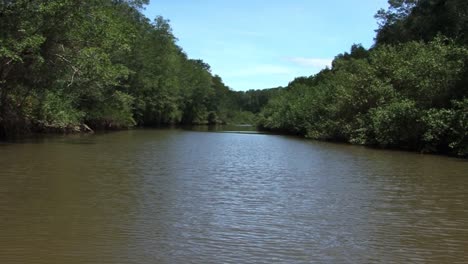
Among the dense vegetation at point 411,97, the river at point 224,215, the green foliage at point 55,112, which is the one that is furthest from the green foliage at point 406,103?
the green foliage at point 55,112

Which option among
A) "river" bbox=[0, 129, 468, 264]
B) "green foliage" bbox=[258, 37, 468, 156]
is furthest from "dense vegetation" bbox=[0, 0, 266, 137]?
"green foliage" bbox=[258, 37, 468, 156]

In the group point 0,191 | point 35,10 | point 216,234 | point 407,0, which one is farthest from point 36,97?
point 407,0

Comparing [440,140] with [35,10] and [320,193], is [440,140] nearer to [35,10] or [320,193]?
[320,193]

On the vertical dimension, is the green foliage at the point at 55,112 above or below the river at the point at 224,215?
above

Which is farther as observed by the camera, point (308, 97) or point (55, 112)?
point (308, 97)

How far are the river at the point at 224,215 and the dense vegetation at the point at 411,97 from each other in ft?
36.3

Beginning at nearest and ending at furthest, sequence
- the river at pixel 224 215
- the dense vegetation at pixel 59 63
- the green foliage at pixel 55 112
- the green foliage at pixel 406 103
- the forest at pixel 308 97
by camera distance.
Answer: the river at pixel 224 215
the dense vegetation at pixel 59 63
the forest at pixel 308 97
the green foliage at pixel 406 103
the green foliage at pixel 55 112

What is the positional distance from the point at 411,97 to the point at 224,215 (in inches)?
1070

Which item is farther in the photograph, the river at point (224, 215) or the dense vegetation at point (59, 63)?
the dense vegetation at point (59, 63)

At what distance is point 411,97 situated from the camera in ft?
113

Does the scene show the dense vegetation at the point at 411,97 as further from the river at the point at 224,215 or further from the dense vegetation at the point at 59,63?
the dense vegetation at the point at 59,63

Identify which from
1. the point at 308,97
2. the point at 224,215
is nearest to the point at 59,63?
the point at 224,215

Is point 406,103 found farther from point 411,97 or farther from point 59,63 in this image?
point 59,63

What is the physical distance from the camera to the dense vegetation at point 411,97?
2894cm
